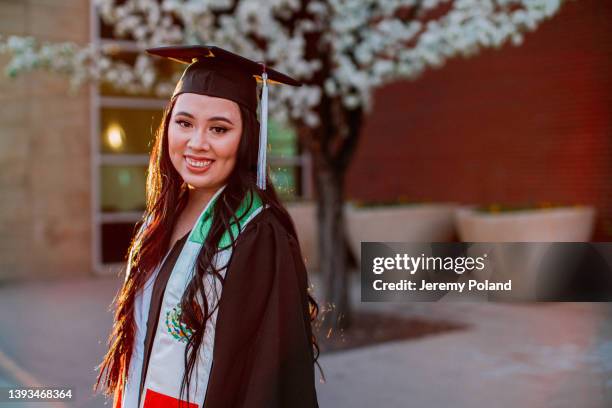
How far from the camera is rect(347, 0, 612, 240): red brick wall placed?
9.55 metres

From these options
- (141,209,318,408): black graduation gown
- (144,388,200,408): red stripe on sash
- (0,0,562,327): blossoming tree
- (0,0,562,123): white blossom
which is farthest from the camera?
(0,0,562,327): blossoming tree

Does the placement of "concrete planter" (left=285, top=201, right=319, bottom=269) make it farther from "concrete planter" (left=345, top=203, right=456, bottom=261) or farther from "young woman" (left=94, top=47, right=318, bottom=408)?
"young woman" (left=94, top=47, right=318, bottom=408)

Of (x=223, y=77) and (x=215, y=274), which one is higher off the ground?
(x=223, y=77)

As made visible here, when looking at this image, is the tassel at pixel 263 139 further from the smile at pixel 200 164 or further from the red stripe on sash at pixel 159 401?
the red stripe on sash at pixel 159 401

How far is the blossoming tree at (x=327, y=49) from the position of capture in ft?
20.1

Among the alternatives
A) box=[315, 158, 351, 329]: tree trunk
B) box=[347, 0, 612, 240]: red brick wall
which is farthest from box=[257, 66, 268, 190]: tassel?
box=[347, 0, 612, 240]: red brick wall

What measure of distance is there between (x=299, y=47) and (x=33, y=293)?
5.45m

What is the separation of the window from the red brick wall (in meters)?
2.30

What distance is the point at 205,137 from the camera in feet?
7.16

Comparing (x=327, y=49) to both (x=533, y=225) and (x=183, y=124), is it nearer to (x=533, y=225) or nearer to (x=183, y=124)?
(x=533, y=225)

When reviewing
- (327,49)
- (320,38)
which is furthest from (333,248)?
(320,38)

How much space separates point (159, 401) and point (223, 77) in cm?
100

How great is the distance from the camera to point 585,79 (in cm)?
966

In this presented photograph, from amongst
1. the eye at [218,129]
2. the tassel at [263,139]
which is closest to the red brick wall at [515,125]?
the tassel at [263,139]
